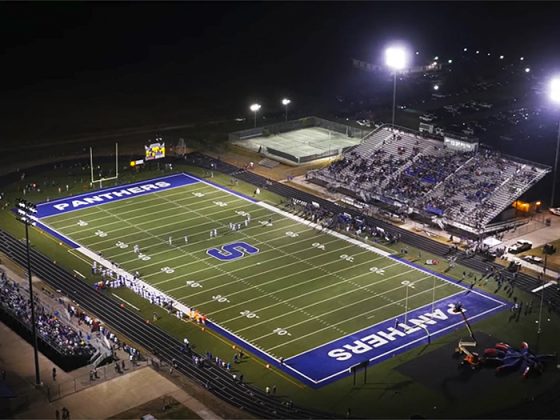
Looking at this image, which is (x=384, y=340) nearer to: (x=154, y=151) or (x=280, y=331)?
(x=280, y=331)

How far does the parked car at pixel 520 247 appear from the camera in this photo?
193 ft

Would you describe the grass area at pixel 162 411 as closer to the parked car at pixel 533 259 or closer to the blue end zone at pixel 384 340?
the blue end zone at pixel 384 340

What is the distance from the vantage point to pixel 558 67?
128125mm

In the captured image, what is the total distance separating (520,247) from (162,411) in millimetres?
30214

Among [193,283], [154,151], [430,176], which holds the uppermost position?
[154,151]

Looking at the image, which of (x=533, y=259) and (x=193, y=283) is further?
(x=533, y=259)

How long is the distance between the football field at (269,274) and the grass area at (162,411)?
6.35 m

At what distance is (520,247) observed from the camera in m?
58.9

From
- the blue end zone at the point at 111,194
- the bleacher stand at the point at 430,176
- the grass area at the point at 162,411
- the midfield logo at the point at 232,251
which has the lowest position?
the grass area at the point at 162,411

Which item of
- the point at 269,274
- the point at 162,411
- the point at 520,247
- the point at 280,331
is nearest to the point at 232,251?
the point at 269,274

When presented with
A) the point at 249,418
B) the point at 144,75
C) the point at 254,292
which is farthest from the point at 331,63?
the point at 249,418

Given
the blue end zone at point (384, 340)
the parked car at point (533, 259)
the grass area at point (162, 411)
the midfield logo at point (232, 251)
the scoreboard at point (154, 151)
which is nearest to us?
the grass area at point (162, 411)

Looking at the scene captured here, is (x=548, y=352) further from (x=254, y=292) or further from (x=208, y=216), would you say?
(x=208, y=216)

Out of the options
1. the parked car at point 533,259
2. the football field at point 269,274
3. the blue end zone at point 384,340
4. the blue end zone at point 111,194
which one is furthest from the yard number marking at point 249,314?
the blue end zone at point 111,194
